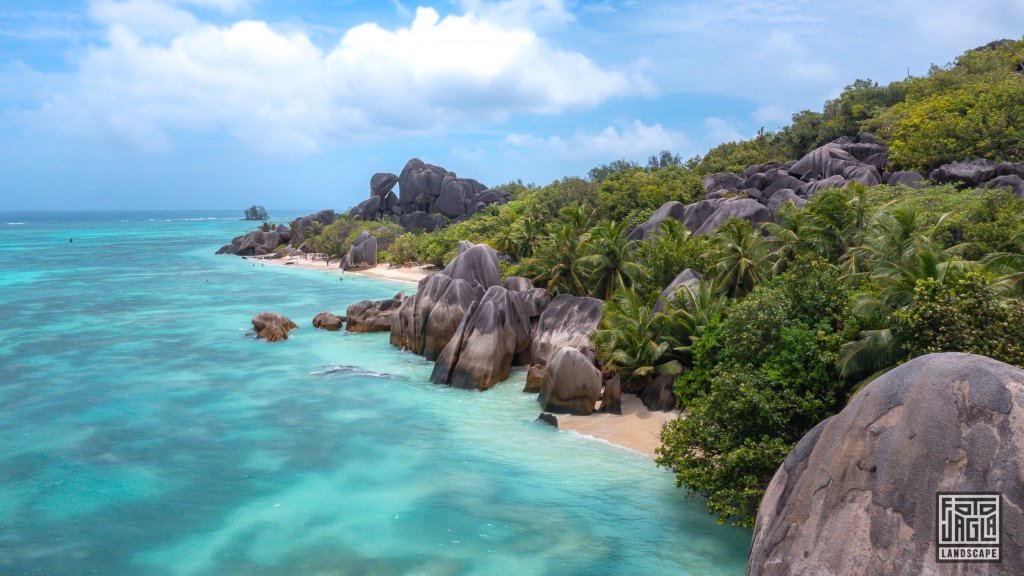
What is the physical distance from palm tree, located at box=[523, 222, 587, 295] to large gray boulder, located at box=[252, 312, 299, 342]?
1481 centimetres

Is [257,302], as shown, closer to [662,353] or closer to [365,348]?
[365,348]

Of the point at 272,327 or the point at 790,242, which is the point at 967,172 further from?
the point at 272,327

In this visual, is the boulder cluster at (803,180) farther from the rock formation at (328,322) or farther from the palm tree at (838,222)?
the rock formation at (328,322)

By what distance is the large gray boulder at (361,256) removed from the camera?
217ft

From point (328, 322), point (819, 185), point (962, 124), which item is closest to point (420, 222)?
point (328, 322)

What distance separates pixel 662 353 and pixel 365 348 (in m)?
16.7

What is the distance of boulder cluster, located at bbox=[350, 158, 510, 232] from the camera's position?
285 feet

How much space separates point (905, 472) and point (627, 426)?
1206 cm

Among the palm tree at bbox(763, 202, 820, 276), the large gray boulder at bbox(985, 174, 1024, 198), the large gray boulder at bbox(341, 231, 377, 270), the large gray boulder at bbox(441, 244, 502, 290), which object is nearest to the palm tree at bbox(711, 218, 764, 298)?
the palm tree at bbox(763, 202, 820, 276)

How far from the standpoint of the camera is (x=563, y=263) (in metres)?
30.6

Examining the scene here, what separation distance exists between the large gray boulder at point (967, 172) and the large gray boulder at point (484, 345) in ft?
96.3

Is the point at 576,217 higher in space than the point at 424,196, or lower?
lower

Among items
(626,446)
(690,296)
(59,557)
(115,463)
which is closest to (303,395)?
(115,463)

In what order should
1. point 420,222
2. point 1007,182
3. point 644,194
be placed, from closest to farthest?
point 1007,182
point 644,194
point 420,222
